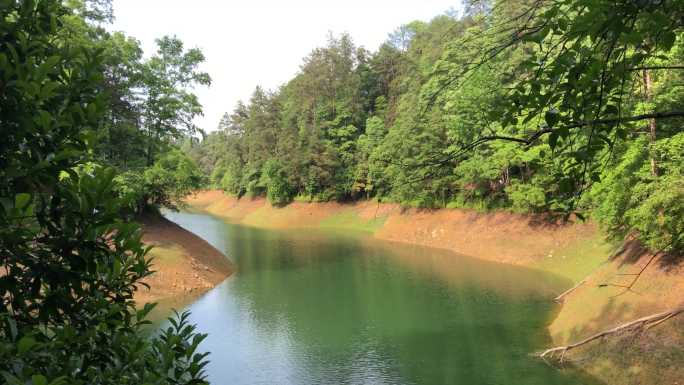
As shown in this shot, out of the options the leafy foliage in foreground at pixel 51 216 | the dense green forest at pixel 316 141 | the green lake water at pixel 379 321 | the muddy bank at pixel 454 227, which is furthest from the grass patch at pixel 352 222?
the leafy foliage in foreground at pixel 51 216

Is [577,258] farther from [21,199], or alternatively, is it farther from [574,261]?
[21,199]

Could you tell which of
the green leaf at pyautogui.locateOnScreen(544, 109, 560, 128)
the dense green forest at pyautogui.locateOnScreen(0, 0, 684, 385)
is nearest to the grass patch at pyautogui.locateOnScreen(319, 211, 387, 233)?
the dense green forest at pyautogui.locateOnScreen(0, 0, 684, 385)

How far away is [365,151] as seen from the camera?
159ft

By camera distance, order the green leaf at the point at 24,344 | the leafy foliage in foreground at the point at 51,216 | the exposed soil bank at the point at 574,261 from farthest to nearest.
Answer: the exposed soil bank at the point at 574,261 < the leafy foliage in foreground at the point at 51,216 < the green leaf at the point at 24,344

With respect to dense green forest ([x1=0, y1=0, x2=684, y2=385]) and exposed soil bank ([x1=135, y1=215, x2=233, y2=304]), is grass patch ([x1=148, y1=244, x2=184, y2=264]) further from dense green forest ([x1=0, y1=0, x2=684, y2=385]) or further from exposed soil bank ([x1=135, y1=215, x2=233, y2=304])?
dense green forest ([x1=0, y1=0, x2=684, y2=385])

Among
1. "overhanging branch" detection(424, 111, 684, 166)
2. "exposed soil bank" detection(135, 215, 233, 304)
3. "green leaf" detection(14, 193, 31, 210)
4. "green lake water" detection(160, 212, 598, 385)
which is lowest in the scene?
"green lake water" detection(160, 212, 598, 385)

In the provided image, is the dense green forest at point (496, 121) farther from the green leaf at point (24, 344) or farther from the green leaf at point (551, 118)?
the green leaf at point (24, 344)

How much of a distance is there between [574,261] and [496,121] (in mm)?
24846

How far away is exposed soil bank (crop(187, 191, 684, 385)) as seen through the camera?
1245 cm

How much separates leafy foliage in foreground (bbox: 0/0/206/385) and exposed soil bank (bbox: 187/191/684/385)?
42.5 ft

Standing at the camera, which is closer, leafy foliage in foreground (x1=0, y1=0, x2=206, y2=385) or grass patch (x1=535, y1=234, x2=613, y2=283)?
leafy foliage in foreground (x1=0, y1=0, x2=206, y2=385)

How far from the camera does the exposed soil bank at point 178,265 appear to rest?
21.9m

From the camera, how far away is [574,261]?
25.6 meters

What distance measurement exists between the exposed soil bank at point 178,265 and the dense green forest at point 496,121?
1002 centimetres
